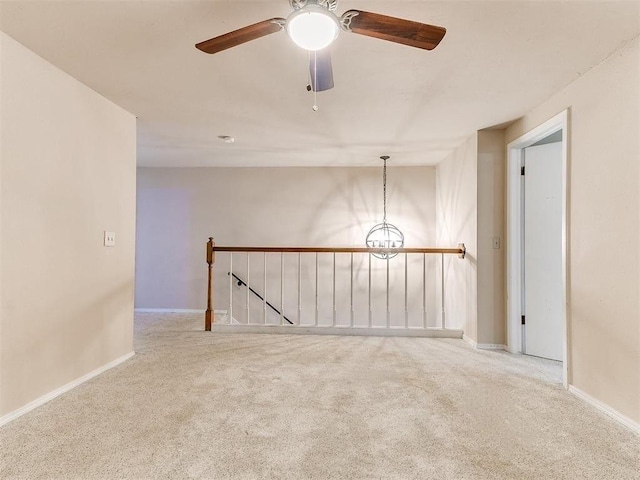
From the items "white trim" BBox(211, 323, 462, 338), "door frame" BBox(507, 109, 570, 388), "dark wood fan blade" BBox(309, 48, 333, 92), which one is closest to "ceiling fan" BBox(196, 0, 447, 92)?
"dark wood fan blade" BBox(309, 48, 333, 92)

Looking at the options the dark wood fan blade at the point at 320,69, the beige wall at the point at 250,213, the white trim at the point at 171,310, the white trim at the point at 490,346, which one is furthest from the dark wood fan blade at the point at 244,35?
the white trim at the point at 171,310

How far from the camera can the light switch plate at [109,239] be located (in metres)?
2.80

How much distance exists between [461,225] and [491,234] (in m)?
0.58

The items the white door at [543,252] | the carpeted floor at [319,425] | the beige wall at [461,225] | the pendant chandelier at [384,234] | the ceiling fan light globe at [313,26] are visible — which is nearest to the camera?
the ceiling fan light globe at [313,26]

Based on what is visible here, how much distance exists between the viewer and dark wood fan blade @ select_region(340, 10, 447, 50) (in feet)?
4.51

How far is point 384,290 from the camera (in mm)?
5312

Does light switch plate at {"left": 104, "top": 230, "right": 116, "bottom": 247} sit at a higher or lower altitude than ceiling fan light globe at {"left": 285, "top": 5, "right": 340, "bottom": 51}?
lower

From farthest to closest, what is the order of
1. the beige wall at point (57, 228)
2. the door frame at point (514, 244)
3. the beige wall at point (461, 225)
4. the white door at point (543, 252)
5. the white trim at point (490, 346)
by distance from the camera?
the beige wall at point (461, 225), the white trim at point (490, 346), the door frame at point (514, 244), the white door at point (543, 252), the beige wall at point (57, 228)

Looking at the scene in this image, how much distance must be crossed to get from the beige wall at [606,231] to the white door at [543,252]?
0.76 m

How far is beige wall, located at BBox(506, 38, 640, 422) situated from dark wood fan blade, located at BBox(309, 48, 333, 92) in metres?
1.73

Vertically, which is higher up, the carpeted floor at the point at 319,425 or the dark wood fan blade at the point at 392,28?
the dark wood fan blade at the point at 392,28

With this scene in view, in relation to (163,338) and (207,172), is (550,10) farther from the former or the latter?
(207,172)

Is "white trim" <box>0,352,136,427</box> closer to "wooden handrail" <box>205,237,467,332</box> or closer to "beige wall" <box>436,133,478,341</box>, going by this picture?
"wooden handrail" <box>205,237,467,332</box>

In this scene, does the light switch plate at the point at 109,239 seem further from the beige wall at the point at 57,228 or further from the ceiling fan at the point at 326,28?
the ceiling fan at the point at 326,28
